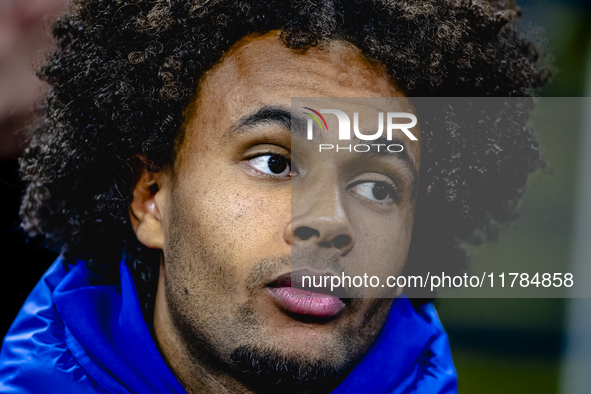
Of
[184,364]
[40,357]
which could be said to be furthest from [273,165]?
[40,357]

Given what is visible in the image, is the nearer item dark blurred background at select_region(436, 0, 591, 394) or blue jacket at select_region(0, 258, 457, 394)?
blue jacket at select_region(0, 258, 457, 394)

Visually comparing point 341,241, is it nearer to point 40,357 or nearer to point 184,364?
point 184,364

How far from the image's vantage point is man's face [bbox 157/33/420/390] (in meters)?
1.29

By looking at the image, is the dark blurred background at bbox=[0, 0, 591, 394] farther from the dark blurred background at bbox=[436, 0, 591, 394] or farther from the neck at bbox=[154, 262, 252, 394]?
the neck at bbox=[154, 262, 252, 394]

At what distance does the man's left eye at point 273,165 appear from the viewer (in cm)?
136

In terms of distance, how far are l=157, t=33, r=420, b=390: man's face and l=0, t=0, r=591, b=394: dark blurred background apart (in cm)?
79

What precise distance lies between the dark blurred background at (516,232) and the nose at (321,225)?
0.98 metres

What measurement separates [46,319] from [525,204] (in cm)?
189

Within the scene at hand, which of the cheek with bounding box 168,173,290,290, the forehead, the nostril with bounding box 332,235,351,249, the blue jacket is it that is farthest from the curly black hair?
the nostril with bounding box 332,235,351,249

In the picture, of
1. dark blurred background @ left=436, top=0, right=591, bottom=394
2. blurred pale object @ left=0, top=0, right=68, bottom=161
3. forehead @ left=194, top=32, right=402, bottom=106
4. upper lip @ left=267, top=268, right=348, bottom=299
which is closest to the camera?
upper lip @ left=267, top=268, right=348, bottom=299

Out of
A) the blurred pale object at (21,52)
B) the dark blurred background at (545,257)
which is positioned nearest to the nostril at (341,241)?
the dark blurred background at (545,257)

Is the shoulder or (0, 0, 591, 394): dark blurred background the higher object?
(0, 0, 591, 394): dark blurred background

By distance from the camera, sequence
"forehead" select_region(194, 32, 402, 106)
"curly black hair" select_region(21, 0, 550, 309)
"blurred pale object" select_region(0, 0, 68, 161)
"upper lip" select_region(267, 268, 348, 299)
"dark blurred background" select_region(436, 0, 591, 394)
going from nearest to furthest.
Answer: "upper lip" select_region(267, 268, 348, 299)
"forehead" select_region(194, 32, 402, 106)
"curly black hair" select_region(21, 0, 550, 309)
"blurred pale object" select_region(0, 0, 68, 161)
"dark blurred background" select_region(436, 0, 591, 394)

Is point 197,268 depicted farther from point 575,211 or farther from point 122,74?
point 575,211
